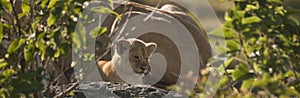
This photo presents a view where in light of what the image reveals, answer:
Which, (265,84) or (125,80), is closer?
(265,84)

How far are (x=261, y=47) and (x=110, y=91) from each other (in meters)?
1.19

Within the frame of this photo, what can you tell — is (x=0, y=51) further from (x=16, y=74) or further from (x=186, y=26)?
(x=186, y=26)

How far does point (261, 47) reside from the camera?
247cm

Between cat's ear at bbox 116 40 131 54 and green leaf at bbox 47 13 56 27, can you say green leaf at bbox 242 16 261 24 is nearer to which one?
green leaf at bbox 47 13 56 27

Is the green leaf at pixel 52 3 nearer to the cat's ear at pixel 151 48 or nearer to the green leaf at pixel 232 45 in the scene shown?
the green leaf at pixel 232 45

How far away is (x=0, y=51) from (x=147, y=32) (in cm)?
249

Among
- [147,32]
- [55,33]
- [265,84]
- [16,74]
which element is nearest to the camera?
[265,84]

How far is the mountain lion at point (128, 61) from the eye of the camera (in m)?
4.99

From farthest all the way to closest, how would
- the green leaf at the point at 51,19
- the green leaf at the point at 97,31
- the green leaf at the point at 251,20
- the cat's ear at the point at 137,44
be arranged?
the cat's ear at the point at 137,44 → the green leaf at the point at 97,31 → the green leaf at the point at 51,19 → the green leaf at the point at 251,20

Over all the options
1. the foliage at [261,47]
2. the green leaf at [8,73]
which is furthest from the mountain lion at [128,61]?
the foliage at [261,47]

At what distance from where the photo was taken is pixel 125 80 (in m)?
5.10

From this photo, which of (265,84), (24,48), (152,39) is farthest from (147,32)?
(265,84)

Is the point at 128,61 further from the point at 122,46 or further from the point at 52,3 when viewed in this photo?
the point at 52,3

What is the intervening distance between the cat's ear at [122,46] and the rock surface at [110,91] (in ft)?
4.45
